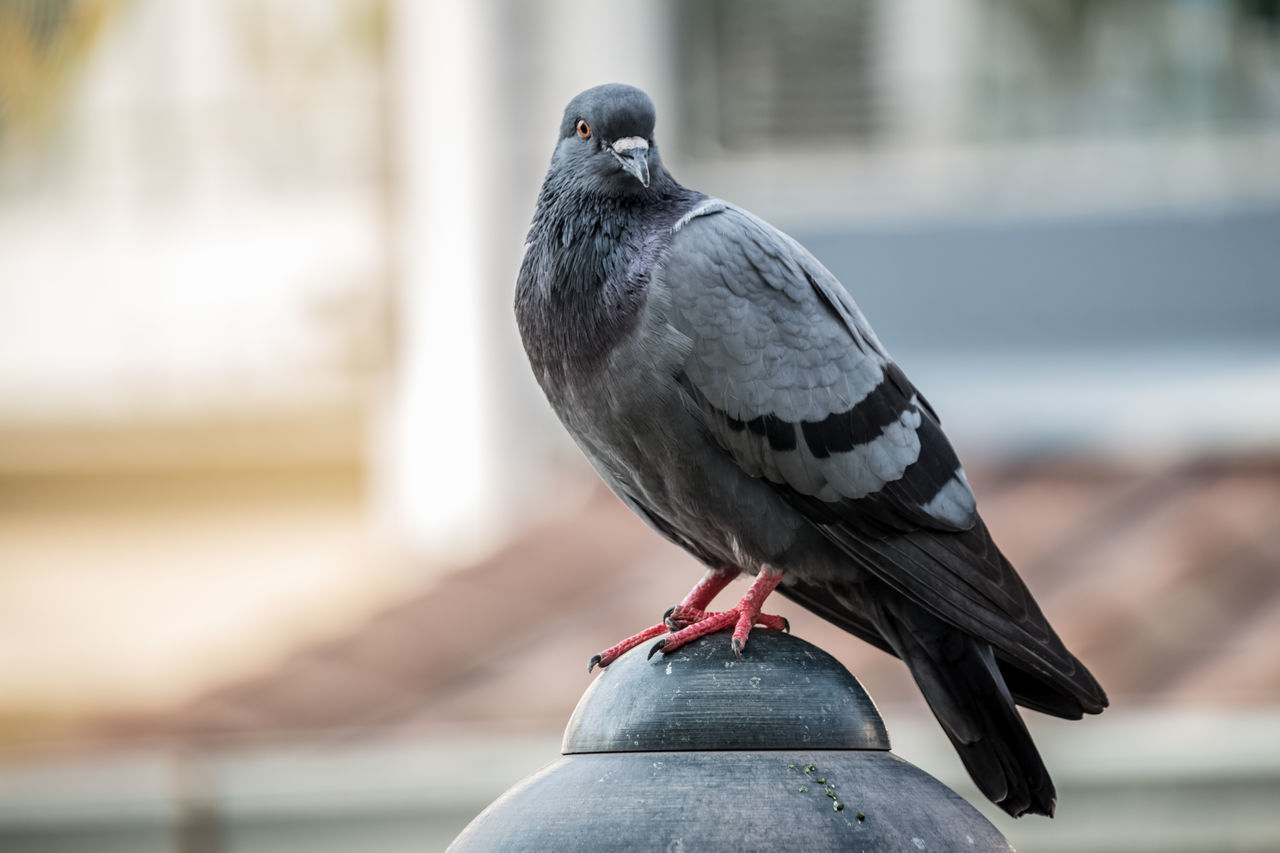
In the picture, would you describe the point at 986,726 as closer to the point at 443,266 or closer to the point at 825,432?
the point at 825,432

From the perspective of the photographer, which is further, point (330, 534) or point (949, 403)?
point (330, 534)

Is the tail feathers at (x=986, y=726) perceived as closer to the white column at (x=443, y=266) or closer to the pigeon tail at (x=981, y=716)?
the pigeon tail at (x=981, y=716)

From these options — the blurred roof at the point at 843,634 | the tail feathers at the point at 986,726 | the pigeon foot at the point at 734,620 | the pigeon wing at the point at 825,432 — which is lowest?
the blurred roof at the point at 843,634

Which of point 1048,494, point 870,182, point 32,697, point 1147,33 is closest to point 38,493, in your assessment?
point 32,697

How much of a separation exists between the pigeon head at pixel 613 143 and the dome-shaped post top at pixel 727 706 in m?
1.06

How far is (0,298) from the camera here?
1127cm

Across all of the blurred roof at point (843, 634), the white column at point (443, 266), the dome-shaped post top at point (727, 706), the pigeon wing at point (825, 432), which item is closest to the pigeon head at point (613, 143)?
the pigeon wing at point (825, 432)

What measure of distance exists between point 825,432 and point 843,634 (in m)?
4.00

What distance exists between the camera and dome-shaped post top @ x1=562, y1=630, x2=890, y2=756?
3006 mm

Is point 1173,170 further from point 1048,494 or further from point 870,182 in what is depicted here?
point 1048,494

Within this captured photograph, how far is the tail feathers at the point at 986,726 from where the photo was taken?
338 cm

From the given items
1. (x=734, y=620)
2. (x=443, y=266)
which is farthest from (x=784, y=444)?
(x=443, y=266)

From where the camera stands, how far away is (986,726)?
135 inches

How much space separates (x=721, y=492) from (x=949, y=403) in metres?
6.68
